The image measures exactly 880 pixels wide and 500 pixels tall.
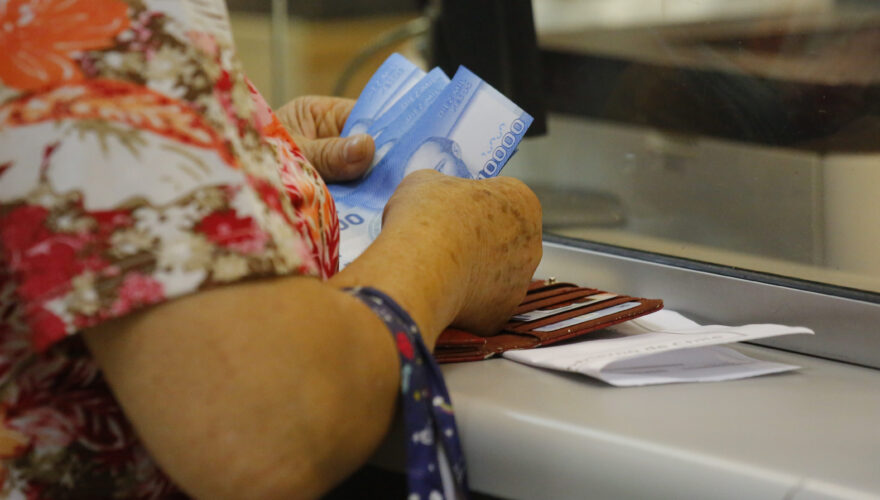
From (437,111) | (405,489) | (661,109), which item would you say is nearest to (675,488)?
(405,489)

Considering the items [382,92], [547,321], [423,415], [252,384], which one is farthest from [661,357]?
[382,92]

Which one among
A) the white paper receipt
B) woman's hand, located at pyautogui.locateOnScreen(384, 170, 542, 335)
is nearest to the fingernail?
woman's hand, located at pyautogui.locateOnScreen(384, 170, 542, 335)

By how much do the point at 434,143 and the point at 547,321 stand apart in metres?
0.21

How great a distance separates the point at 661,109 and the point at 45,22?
75 centimetres

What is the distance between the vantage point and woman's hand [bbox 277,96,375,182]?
800 mm

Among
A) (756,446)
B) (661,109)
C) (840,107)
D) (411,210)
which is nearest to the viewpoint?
(756,446)

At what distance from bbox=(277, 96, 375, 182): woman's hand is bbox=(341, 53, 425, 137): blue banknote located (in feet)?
0.12

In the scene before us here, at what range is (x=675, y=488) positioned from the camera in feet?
1.50

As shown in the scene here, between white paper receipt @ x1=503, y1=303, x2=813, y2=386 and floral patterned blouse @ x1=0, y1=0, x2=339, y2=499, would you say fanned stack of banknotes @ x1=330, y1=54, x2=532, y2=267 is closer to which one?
white paper receipt @ x1=503, y1=303, x2=813, y2=386

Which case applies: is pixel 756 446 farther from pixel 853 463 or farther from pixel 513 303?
pixel 513 303

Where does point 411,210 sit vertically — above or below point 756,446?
above

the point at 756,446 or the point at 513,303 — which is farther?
the point at 513,303

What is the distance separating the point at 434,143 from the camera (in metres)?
0.79

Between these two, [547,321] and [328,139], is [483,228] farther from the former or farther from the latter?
[328,139]
